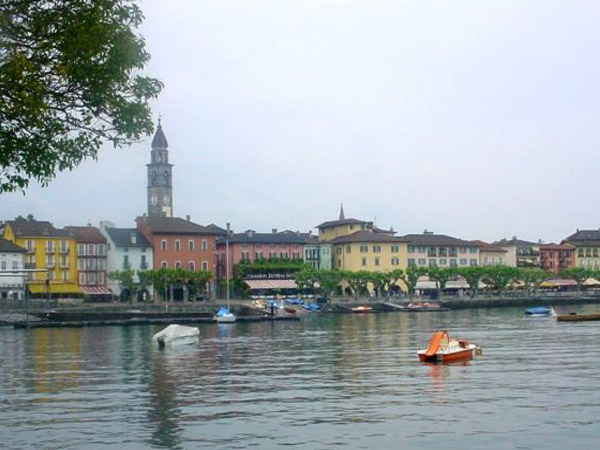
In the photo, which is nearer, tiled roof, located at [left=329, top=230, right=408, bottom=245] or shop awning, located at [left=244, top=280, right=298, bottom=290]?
shop awning, located at [left=244, top=280, right=298, bottom=290]

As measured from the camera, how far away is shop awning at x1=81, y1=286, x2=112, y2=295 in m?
125

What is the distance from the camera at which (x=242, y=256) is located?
467 feet

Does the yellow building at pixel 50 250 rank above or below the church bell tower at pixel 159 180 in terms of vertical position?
below

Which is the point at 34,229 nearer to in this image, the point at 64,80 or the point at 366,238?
the point at 366,238

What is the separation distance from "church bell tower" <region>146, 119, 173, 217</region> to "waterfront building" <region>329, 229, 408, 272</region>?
34.7m

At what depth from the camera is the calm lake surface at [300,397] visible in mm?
25859

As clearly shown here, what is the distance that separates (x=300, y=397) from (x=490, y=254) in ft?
457

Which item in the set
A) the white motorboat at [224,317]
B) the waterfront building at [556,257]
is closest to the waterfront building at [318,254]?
the waterfront building at [556,257]

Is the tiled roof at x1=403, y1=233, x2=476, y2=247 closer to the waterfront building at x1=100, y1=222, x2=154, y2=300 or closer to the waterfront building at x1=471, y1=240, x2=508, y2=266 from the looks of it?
the waterfront building at x1=471, y1=240, x2=508, y2=266

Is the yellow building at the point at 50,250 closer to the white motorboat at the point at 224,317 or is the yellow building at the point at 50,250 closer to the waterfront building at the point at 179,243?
the waterfront building at the point at 179,243

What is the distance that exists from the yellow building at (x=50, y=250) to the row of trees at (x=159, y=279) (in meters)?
5.40

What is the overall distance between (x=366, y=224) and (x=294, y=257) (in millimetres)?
17090

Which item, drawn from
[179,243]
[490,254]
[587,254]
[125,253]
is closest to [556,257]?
[587,254]

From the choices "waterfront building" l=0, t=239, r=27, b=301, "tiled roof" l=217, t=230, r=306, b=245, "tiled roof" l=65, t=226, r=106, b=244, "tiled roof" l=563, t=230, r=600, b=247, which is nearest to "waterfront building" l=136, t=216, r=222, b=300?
"tiled roof" l=65, t=226, r=106, b=244
